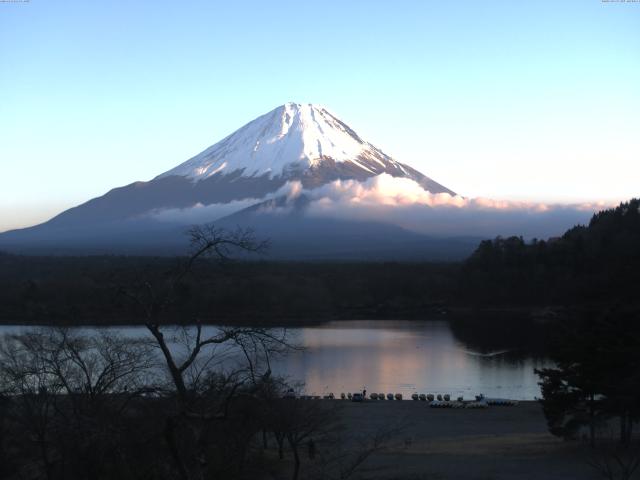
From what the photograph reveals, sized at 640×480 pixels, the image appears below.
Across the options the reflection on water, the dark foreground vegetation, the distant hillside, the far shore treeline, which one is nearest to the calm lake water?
the reflection on water

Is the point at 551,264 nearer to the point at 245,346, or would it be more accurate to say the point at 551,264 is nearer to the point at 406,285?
the point at 406,285

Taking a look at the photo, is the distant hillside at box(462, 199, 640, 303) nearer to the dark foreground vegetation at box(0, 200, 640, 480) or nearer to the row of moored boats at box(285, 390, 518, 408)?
the dark foreground vegetation at box(0, 200, 640, 480)

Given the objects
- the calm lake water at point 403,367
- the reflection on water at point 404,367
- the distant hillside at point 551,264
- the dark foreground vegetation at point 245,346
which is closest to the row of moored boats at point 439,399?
the calm lake water at point 403,367

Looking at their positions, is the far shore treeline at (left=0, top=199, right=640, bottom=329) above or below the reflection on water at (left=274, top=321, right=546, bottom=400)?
above

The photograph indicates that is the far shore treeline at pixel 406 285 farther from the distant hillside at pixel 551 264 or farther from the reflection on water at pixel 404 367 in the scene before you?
the reflection on water at pixel 404 367

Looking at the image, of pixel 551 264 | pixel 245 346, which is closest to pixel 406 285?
pixel 551 264

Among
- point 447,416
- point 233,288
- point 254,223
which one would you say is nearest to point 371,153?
point 254,223

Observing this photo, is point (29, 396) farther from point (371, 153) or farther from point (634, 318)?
point (371, 153)
